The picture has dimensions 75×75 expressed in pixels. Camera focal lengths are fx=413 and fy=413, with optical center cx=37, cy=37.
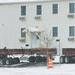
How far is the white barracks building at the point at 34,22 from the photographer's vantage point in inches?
1586

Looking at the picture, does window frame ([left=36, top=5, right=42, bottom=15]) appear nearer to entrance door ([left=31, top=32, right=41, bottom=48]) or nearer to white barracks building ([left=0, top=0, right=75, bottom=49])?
white barracks building ([left=0, top=0, right=75, bottom=49])

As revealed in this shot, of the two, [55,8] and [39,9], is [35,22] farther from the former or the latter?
[55,8]

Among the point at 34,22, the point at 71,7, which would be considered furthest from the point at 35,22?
the point at 71,7

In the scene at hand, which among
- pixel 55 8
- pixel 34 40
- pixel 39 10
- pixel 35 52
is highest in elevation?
pixel 55 8

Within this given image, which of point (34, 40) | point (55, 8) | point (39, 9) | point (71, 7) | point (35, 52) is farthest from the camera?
point (39, 9)

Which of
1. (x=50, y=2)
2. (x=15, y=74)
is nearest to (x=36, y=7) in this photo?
(x=50, y=2)

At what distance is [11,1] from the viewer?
4188 cm

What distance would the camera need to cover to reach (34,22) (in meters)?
41.6

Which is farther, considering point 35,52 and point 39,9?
point 39,9

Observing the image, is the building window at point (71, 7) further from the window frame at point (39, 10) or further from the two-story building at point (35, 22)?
the window frame at point (39, 10)

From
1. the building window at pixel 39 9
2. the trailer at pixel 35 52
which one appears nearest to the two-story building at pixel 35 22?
the building window at pixel 39 9

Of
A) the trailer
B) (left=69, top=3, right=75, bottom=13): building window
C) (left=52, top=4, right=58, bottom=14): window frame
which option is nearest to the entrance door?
the trailer

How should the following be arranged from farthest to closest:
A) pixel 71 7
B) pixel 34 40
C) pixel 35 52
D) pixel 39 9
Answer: pixel 39 9
pixel 34 40
pixel 71 7
pixel 35 52

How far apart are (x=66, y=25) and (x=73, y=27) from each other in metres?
0.72
